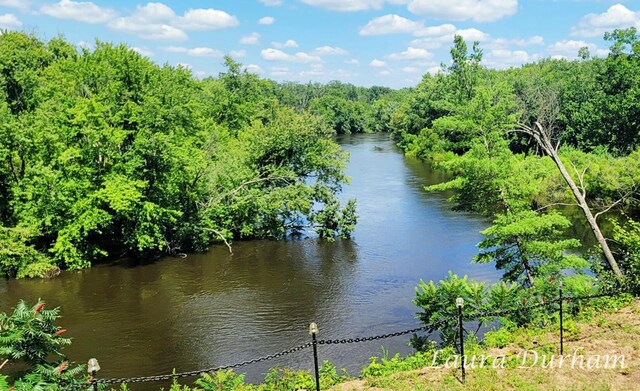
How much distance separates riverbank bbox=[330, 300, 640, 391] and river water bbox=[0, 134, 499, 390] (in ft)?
17.0

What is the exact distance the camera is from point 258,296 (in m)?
19.8

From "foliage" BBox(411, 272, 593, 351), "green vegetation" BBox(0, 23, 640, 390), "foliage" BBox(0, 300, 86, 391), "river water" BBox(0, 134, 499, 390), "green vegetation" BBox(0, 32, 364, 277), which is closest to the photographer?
"foliage" BBox(0, 300, 86, 391)

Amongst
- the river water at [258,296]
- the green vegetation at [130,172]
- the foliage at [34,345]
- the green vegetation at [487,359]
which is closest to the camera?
the foliage at [34,345]

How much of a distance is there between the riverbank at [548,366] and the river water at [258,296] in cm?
517

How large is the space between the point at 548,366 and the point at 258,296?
42.4 ft

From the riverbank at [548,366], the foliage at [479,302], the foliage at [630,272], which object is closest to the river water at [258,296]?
the foliage at [479,302]

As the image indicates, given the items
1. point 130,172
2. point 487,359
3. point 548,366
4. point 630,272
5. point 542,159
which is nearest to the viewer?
point 548,366

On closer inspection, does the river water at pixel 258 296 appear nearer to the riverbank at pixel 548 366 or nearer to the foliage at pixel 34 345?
the riverbank at pixel 548 366

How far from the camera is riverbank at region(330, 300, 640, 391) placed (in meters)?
7.79

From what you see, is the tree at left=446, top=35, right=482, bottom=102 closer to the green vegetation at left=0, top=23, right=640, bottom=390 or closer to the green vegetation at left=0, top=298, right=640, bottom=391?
the green vegetation at left=0, top=23, right=640, bottom=390

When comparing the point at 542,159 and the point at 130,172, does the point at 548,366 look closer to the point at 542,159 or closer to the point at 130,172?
the point at 542,159

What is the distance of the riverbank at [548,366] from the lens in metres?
7.79

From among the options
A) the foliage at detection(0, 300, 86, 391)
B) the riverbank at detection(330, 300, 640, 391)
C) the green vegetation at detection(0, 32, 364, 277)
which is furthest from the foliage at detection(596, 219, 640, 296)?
the green vegetation at detection(0, 32, 364, 277)

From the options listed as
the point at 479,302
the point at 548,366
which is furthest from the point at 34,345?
the point at 479,302
